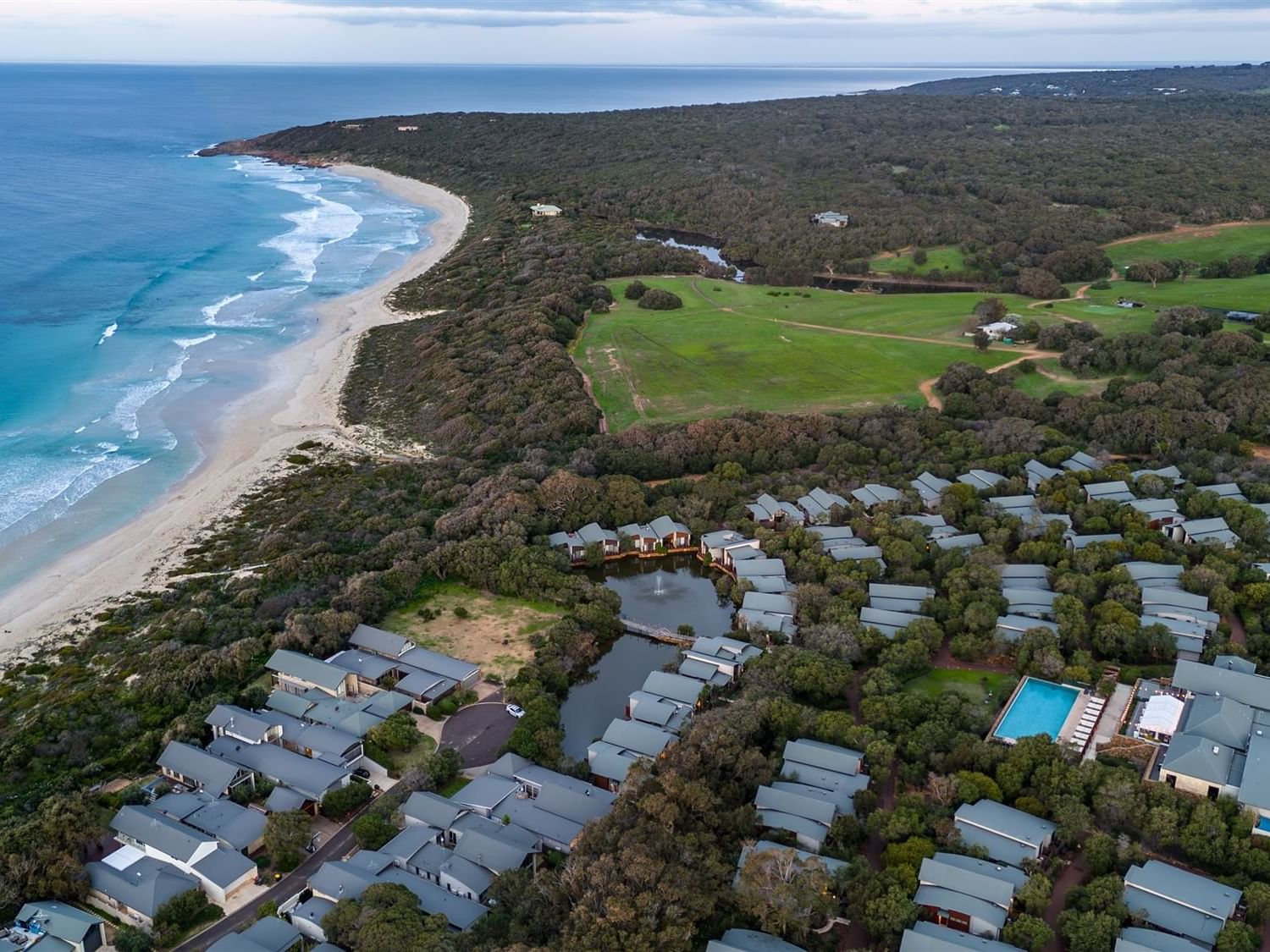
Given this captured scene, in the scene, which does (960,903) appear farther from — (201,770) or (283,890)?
(201,770)

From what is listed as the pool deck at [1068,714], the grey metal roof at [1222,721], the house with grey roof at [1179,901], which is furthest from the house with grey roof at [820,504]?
the house with grey roof at [1179,901]

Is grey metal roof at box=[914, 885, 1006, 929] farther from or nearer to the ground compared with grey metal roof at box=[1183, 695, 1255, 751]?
nearer to the ground

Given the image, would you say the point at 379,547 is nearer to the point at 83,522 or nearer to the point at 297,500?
the point at 297,500

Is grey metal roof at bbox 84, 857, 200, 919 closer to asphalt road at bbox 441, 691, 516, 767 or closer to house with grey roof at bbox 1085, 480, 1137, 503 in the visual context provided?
asphalt road at bbox 441, 691, 516, 767

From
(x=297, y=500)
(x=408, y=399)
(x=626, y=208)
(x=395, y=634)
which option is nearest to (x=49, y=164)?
(x=626, y=208)

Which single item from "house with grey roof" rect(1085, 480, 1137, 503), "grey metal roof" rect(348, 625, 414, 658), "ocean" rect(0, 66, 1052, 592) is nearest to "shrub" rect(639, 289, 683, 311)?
"ocean" rect(0, 66, 1052, 592)

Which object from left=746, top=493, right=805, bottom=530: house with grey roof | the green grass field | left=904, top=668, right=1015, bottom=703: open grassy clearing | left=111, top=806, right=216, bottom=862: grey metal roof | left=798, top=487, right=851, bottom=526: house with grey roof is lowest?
left=111, top=806, right=216, bottom=862: grey metal roof

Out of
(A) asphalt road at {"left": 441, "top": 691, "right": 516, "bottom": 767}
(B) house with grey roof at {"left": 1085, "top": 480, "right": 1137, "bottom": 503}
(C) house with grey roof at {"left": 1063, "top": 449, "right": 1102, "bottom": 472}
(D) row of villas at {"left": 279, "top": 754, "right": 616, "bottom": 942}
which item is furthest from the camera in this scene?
(C) house with grey roof at {"left": 1063, "top": 449, "right": 1102, "bottom": 472}
